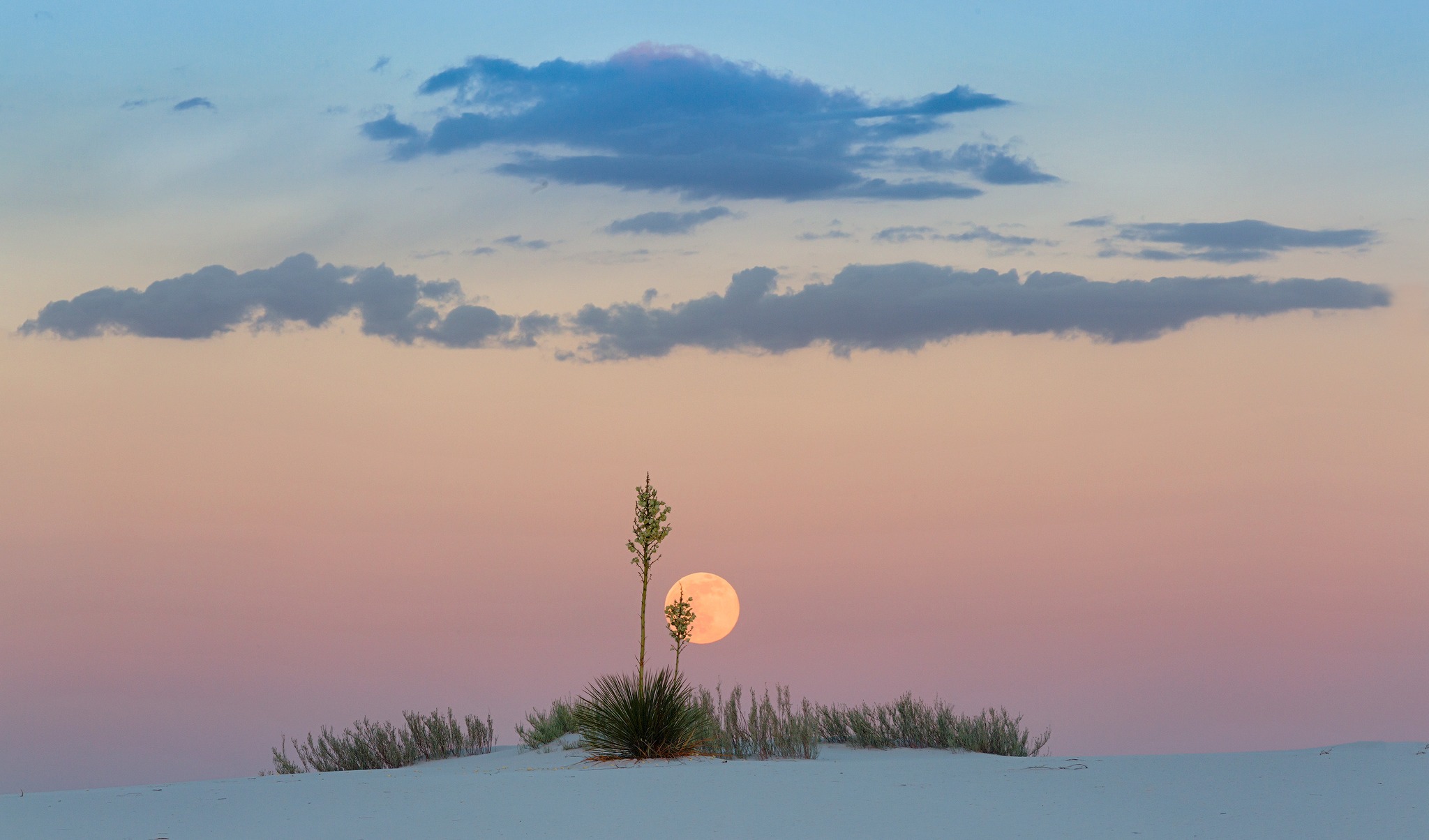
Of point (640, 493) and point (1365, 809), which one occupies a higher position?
point (640, 493)

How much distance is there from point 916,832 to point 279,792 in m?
6.04

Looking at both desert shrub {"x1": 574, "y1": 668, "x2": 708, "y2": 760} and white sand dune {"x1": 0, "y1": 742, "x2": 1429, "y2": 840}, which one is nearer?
white sand dune {"x1": 0, "y1": 742, "x2": 1429, "y2": 840}

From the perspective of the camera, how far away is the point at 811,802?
35.4 feet

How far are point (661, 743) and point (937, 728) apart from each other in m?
5.03

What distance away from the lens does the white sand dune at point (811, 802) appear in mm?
9641

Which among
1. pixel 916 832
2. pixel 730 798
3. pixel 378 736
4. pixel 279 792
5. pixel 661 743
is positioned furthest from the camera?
pixel 378 736

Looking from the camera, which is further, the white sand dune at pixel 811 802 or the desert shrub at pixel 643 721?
the desert shrub at pixel 643 721

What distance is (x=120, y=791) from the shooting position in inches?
487

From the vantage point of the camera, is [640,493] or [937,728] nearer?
[640,493]

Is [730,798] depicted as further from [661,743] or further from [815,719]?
[815,719]

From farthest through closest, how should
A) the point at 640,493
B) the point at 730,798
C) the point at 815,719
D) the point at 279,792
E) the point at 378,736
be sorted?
the point at 378,736, the point at 815,719, the point at 640,493, the point at 279,792, the point at 730,798

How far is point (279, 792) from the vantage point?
12023 millimetres

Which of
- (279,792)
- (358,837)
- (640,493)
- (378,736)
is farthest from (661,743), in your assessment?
(378,736)

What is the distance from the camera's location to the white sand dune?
964cm
